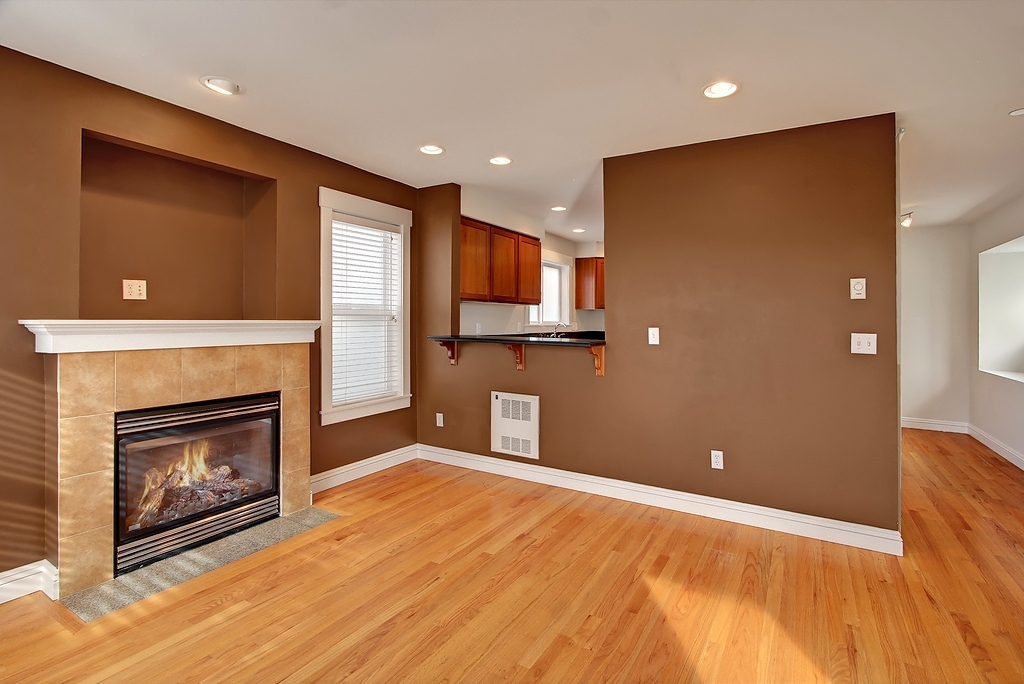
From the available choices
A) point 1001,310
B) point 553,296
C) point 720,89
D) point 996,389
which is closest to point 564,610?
point 720,89

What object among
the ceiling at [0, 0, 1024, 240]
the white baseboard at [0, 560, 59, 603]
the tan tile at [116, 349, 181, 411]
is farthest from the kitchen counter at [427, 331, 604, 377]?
the white baseboard at [0, 560, 59, 603]

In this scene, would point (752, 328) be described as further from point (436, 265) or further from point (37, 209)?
point (37, 209)

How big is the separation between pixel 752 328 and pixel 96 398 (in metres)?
3.56

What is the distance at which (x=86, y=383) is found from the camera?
2373 millimetres

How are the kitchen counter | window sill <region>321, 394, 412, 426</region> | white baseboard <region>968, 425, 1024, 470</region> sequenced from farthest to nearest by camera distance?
white baseboard <region>968, 425, 1024, 470</region> → window sill <region>321, 394, 412, 426</region> → the kitchen counter

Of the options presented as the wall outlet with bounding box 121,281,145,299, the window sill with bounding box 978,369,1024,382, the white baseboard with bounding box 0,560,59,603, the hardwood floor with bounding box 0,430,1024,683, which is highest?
the wall outlet with bounding box 121,281,145,299

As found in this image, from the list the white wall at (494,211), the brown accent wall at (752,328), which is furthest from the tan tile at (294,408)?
the white wall at (494,211)

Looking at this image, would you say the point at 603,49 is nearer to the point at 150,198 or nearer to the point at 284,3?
the point at 284,3

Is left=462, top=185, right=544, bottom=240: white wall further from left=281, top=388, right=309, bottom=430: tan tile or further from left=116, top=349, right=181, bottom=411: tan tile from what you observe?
left=116, top=349, right=181, bottom=411: tan tile

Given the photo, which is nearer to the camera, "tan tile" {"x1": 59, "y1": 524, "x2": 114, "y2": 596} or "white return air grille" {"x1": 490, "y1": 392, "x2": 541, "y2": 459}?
"tan tile" {"x1": 59, "y1": 524, "x2": 114, "y2": 596}

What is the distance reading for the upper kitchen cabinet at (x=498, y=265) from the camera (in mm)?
4664

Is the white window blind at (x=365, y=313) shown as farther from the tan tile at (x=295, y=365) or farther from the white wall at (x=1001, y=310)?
the white wall at (x=1001, y=310)

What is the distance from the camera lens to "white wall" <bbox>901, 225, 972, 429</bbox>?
561 centimetres

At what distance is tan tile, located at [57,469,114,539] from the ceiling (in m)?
1.93
